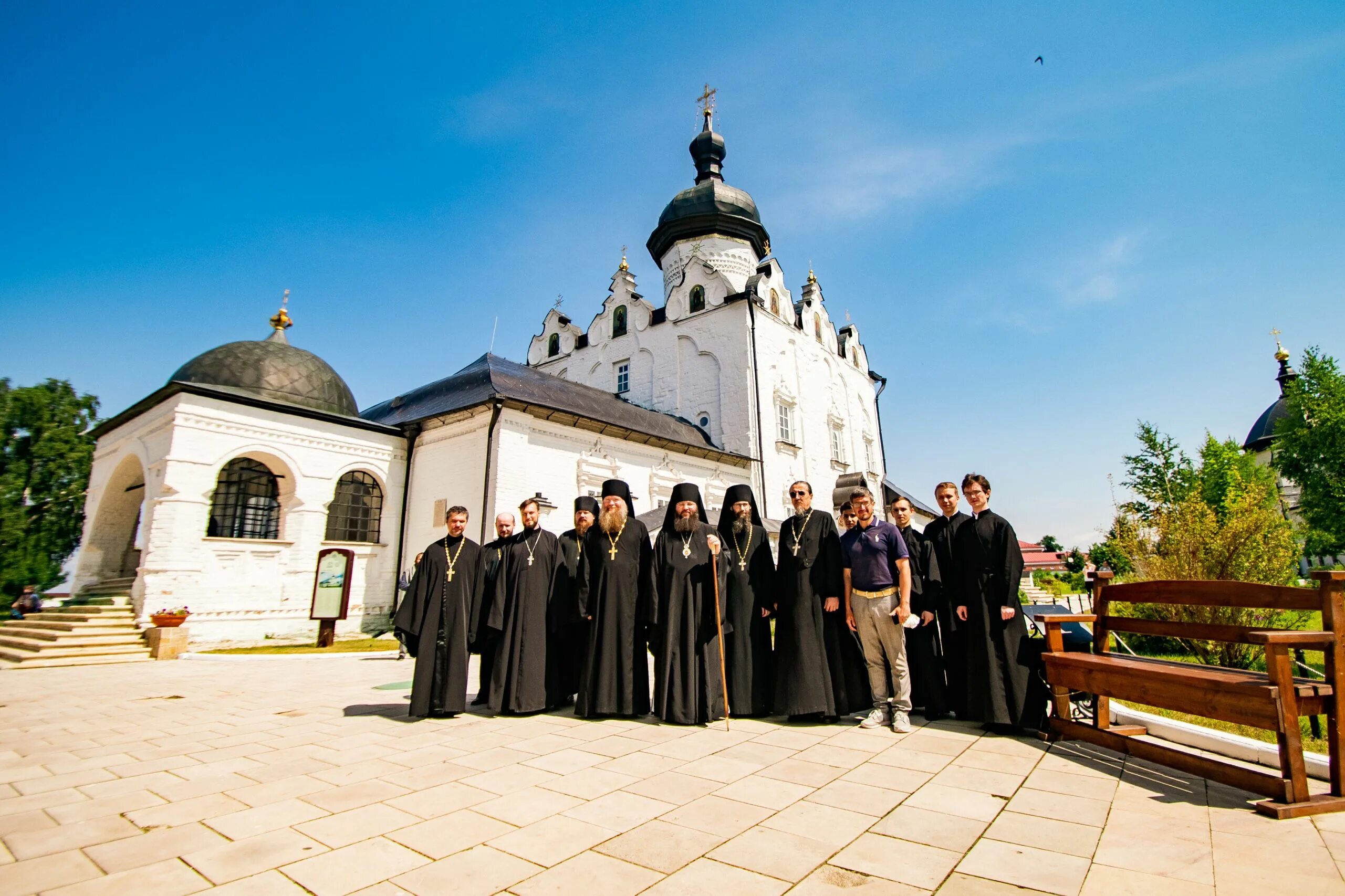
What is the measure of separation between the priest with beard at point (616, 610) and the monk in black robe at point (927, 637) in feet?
7.66

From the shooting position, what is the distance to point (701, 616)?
18.1ft

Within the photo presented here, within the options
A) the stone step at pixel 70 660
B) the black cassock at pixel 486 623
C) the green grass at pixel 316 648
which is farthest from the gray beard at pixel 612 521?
the stone step at pixel 70 660

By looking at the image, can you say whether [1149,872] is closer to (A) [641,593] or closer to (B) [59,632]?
(A) [641,593]

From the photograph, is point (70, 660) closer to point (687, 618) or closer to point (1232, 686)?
point (687, 618)

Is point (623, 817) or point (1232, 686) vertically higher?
point (1232, 686)

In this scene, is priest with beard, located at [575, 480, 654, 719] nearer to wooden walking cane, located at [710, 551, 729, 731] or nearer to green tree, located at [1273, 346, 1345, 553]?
wooden walking cane, located at [710, 551, 729, 731]

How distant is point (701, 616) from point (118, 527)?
58.2ft

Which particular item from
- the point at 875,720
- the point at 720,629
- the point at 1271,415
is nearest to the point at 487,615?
the point at 720,629

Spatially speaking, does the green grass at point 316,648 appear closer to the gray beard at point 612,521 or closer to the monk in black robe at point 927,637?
the gray beard at point 612,521

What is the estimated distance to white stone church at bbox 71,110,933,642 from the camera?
1269cm

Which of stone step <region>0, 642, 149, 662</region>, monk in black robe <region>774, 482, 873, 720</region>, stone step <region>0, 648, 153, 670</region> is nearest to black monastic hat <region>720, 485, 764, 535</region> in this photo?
monk in black robe <region>774, 482, 873, 720</region>

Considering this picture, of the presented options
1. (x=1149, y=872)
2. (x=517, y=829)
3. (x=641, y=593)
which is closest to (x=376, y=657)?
(x=641, y=593)

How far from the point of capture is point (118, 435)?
15.2 m

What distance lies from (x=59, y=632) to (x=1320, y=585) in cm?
1742
